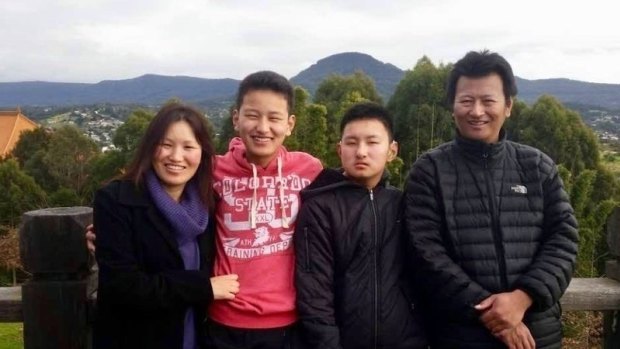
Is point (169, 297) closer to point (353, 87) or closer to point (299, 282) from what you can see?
point (299, 282)

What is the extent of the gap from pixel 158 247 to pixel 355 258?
2.66ft

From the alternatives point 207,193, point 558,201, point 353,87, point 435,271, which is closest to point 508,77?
point 558,201

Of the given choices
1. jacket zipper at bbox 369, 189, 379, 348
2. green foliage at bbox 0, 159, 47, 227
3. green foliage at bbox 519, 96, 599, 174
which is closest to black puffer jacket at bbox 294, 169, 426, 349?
jacket zipper at bbox 369, 189, 379, 348

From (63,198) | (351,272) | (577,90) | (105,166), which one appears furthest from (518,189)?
(577,90)

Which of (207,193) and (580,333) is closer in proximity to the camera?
(207,193)

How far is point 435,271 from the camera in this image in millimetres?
2514

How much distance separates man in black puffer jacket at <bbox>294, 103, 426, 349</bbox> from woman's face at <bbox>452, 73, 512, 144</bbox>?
382 millimetres

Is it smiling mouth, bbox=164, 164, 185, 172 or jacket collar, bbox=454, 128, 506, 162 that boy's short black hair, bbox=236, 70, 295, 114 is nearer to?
smiling mouth, bbox=164, 164, 185, 172

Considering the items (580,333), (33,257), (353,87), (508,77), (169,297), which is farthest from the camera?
(353,87)

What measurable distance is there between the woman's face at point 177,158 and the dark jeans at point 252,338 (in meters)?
0.60

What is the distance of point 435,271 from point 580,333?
31.1 ft

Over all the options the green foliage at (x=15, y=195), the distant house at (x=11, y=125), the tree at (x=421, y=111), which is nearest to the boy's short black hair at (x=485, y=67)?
the tree at (x=421, y=111)

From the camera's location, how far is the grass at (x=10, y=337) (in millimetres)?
11770

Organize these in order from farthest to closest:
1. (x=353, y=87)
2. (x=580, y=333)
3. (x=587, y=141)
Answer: (x=353, y=87), (x=587, y=141), (x=580, y=333)
